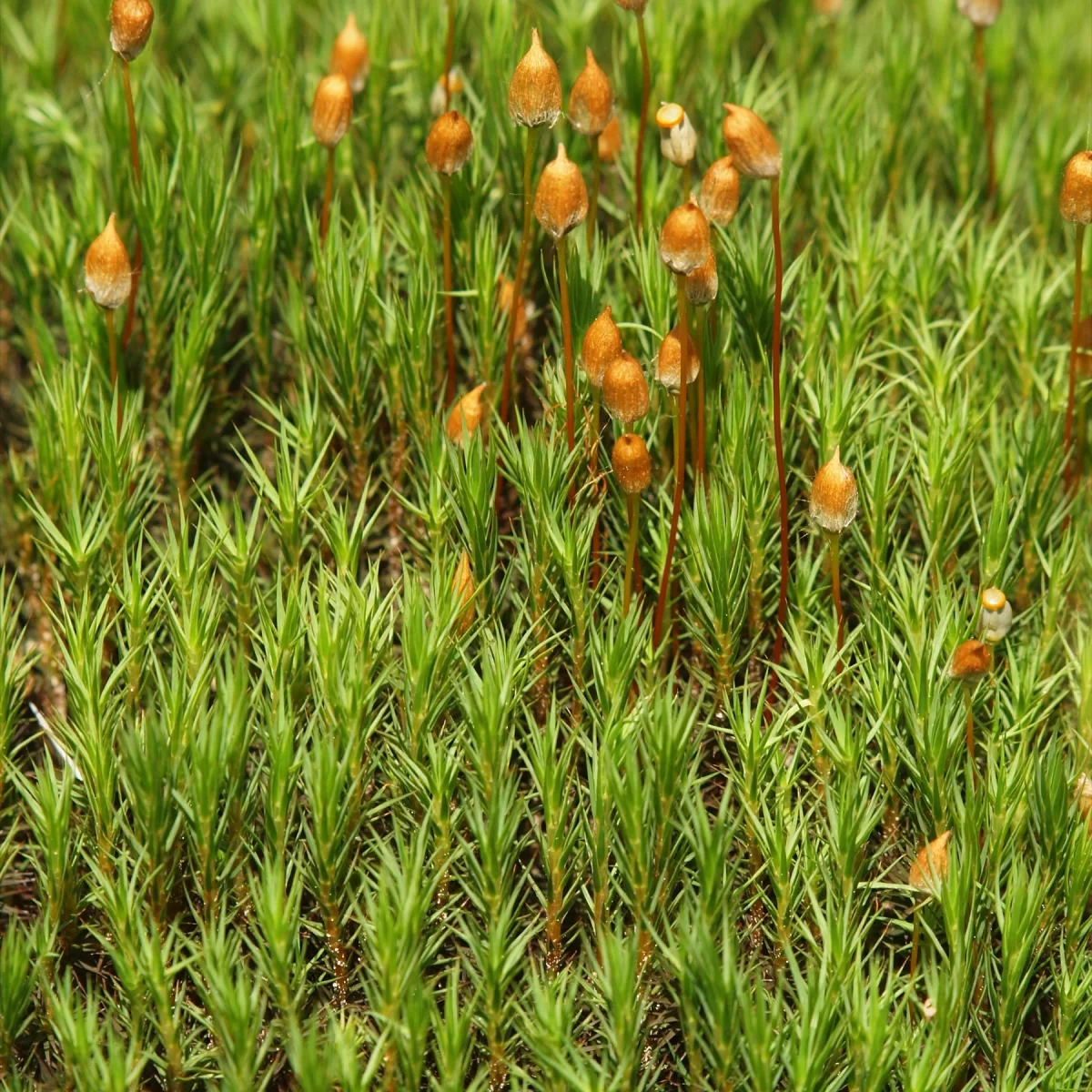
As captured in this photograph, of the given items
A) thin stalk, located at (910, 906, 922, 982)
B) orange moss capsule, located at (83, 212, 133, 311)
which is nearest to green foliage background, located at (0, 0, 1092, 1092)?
thin stalk, located at (910, 906, 922, 982)

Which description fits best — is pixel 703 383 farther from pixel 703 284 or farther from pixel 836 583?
pixel 836 583

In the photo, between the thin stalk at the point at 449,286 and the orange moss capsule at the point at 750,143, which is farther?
the thin stalk at the point at 449,286

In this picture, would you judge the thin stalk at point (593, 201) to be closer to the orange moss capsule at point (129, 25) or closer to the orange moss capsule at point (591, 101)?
the orange moss capsule at point (591, 101)

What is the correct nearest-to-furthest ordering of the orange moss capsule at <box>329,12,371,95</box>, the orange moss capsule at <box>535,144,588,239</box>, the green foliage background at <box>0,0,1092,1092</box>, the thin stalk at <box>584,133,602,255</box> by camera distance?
the green foliage background at <box>0,0,1092,1092</box>
the orange moss capsule at <box>535,144,588,239</box>
the thin stalk at <box>584,133,602,255</box>
the orange moss capsule at <box>329,12,371,95</box>

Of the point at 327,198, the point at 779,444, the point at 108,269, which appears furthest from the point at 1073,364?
the point at 108,269

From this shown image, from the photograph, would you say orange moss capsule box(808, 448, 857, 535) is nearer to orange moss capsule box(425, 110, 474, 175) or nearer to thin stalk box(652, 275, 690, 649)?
thin stalk box(652, 275, 690, 649)

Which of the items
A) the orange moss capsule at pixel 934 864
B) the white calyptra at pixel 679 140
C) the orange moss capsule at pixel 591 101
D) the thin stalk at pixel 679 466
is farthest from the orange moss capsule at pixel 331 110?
the orange moss capsule at pixel 934 864
